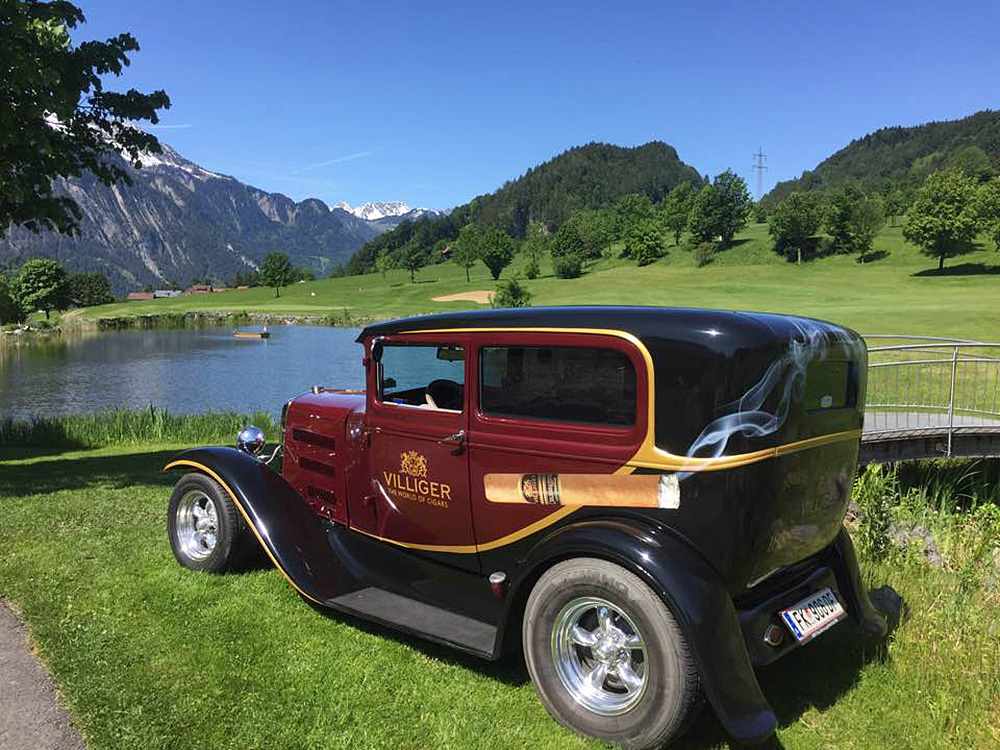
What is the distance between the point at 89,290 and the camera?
114 metres

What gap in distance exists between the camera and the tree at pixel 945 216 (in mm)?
63919

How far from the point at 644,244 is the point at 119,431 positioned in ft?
294

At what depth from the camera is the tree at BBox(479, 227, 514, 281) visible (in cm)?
10994

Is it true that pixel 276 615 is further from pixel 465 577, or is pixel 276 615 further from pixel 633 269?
pixel 633 269

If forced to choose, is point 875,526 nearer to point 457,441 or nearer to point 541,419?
point 541,419

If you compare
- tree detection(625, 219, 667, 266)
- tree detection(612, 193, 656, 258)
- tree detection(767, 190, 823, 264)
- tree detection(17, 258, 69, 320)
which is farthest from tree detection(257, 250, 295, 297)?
tree detection(767, 190, 823, 264)

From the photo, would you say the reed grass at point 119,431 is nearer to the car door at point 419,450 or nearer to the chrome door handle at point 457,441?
the car door at point 419,450

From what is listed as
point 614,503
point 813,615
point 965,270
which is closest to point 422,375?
point 614,503

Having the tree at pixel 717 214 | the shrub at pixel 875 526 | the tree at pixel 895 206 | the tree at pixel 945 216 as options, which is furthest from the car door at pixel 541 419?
the tree at pixel 895 206

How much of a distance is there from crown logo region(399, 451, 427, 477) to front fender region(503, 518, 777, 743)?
1.32 metres

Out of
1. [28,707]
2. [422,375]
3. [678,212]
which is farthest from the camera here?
[678,212]

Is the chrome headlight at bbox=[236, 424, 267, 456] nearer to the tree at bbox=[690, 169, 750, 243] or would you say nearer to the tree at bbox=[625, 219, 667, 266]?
the tree at bbox=[625, 219, 667, 266]

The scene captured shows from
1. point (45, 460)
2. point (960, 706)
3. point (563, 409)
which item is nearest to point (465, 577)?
point (563, 409)

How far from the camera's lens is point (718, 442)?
299 centimetres
